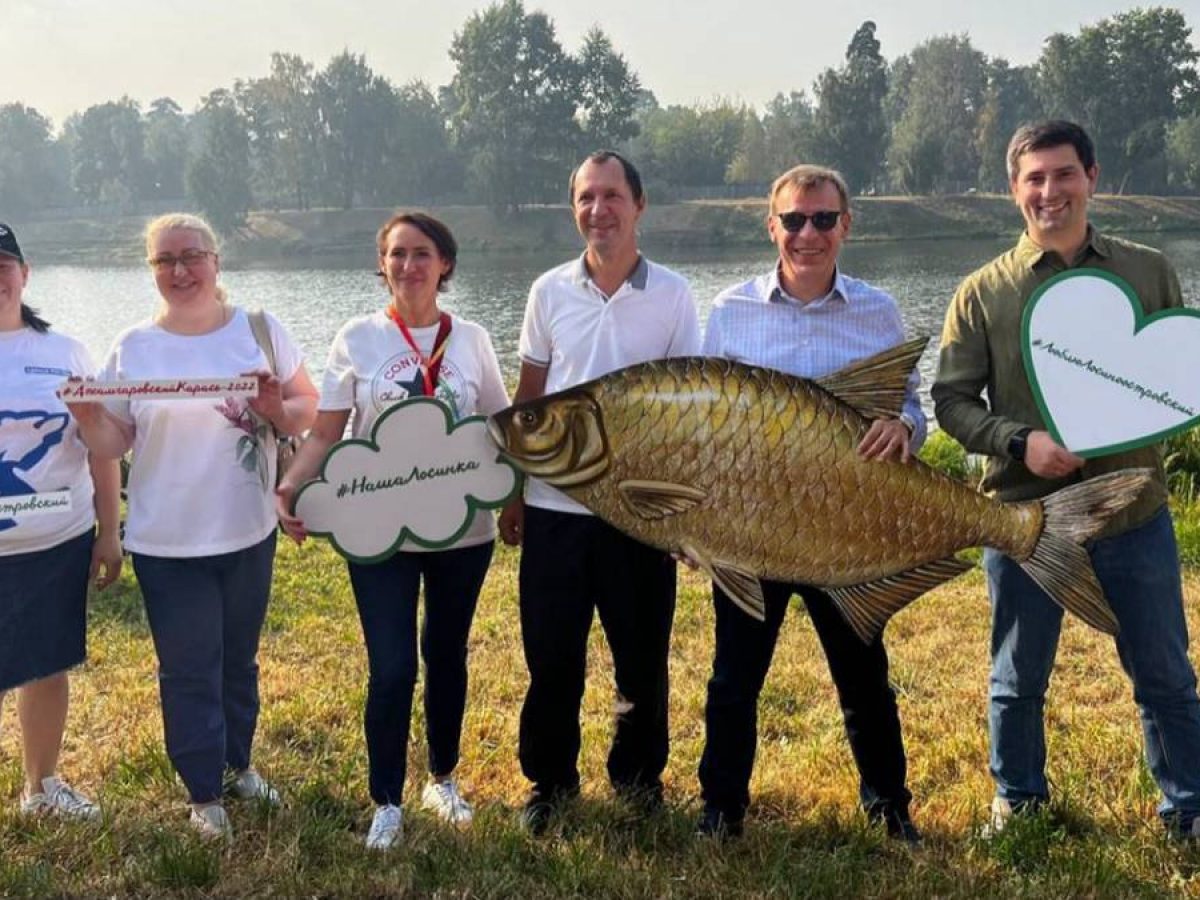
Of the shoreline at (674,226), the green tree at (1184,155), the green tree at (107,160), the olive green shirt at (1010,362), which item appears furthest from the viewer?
the green tree at (107,160)

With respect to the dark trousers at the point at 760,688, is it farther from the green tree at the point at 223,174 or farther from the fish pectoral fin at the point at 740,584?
the green tree at the point at 223,174

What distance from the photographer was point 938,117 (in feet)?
274

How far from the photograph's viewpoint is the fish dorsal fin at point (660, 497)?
304 centimetres

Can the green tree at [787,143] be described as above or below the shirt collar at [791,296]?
above

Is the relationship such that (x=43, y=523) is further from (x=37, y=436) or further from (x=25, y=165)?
(x=25, y=165)

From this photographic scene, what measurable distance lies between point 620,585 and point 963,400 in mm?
1264

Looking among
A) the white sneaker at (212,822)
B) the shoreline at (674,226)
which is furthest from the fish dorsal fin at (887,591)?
the shoreline at (674,226)

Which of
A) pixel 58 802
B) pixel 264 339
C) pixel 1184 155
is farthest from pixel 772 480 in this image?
pixel 1184 155

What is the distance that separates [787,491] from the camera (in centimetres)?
305

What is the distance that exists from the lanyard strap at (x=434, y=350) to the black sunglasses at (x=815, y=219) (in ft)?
3.90

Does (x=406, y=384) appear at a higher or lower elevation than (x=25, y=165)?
lower

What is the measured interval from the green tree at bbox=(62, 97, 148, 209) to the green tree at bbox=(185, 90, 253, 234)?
2529cm

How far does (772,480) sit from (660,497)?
33 cm

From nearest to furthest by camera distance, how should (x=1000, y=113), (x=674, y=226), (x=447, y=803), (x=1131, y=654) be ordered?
(x=1131, y=654), (x=447, y=803), (x=674, y=226), (x=1000, y=113)
